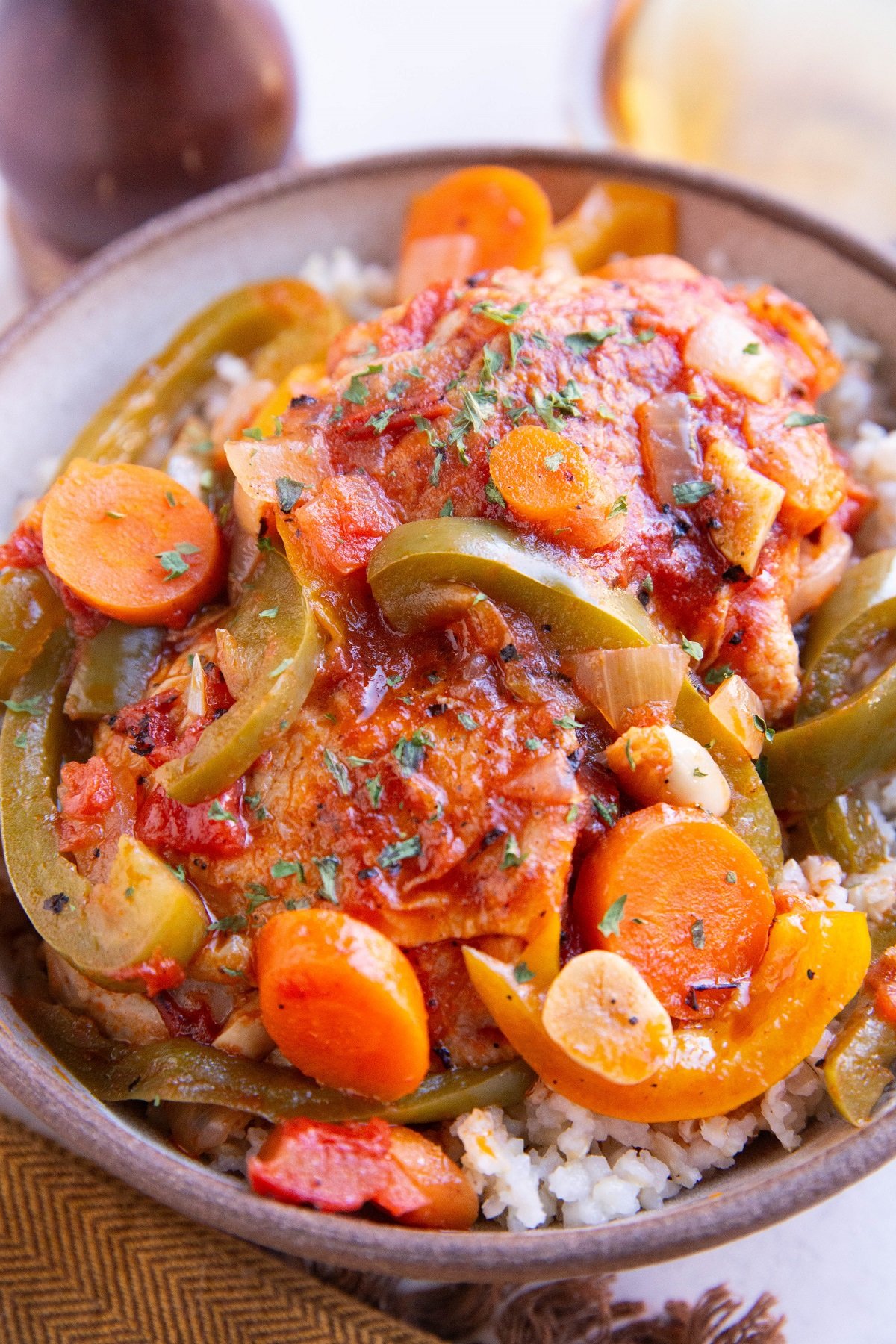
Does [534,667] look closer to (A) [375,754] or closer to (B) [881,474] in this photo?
(A) [375,754]

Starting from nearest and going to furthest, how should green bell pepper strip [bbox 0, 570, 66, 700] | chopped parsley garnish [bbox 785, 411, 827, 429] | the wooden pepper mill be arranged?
green bell pepper strip [bbox 0, 570, 66, 700]
chopped parsley garnish [bbox 785, 411, 827, 429]
the wooden pepper mill

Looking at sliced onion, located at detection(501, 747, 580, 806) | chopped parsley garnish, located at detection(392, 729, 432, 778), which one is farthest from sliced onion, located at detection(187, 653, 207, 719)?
sliced onion, located at detection(501, 747, 580, 806)

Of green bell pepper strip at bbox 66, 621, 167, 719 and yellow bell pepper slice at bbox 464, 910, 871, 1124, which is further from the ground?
green bell pepper strip at bbox 66, 621, 167, 719

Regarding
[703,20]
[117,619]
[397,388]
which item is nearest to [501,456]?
[397,388]

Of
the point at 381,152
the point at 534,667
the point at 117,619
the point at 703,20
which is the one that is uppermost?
the point at 703,20

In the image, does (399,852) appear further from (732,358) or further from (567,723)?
(732,358)

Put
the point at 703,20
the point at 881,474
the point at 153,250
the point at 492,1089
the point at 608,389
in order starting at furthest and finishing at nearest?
1. the point at 703,20
2. the point at 153,250
3. the point at 881,474
4. the point at 608,389
5. the point at 492,1089

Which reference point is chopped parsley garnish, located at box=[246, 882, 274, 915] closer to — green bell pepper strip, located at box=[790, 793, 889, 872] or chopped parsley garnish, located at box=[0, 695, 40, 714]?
chopped parsley garnish, located at box=[0, 695, 40, 714]

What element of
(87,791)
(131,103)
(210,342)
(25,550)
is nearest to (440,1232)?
(87,791)

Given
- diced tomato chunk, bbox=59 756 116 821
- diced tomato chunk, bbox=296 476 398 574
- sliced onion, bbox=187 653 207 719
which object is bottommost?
diced tomato chunk, bbox=59 756 116 821
